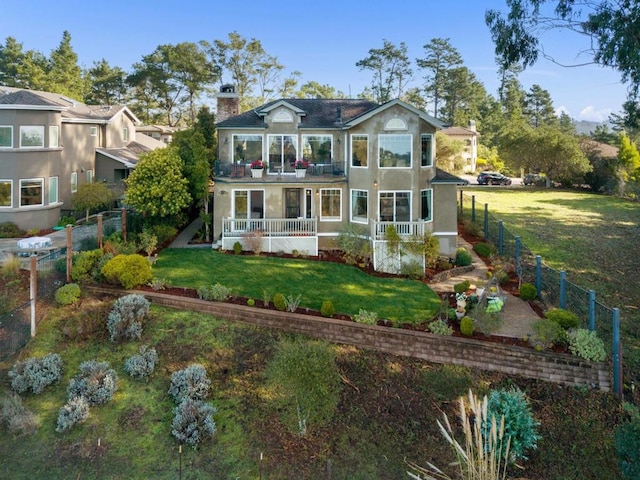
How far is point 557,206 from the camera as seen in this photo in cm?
3872

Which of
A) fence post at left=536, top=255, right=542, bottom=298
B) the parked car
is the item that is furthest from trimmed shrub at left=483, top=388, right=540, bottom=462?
the parked car

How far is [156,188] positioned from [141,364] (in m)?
11.0

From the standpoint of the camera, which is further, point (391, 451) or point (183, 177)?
point (183, 177)

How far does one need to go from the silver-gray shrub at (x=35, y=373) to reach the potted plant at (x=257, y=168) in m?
12.8

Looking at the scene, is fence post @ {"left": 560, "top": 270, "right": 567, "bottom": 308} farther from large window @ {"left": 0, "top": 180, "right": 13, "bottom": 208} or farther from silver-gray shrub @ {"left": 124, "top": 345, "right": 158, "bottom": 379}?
large window @ {"left": 0, "top": 180, "right": 13, "bottom": 208}

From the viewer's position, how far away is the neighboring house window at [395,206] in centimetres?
2206

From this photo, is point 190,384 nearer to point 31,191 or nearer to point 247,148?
point 247,148

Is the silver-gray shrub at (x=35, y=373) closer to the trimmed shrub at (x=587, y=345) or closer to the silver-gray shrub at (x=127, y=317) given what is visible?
the silver-gray shrub at (x=127, y=317)

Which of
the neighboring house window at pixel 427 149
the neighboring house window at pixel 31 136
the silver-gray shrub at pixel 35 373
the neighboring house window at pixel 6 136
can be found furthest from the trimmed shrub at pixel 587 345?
the neighboring house window at pixel 6 136

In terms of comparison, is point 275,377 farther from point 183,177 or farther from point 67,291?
point 183,177

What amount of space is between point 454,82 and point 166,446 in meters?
73.5

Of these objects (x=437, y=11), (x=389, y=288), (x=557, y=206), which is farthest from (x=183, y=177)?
(x=557, y=206)

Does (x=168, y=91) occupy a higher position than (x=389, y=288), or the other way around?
(x=168, y=91)

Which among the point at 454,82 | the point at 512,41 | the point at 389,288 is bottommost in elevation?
the point at 389,288
